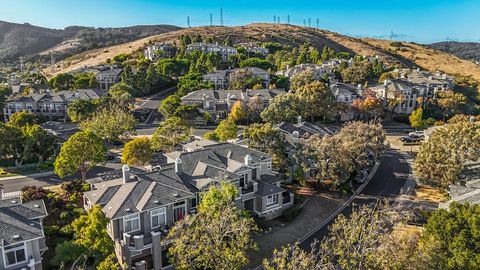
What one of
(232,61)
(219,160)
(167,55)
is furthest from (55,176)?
(167,55)

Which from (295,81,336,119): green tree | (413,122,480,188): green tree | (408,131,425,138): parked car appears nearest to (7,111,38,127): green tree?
(295,81,336,119): green tree

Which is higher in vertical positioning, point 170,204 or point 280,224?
point 170,204

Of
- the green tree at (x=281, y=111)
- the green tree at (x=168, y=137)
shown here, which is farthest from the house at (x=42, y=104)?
the green tree at (x=281, y=111)

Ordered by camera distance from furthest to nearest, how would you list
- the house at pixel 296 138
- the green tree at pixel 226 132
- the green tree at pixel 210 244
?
the green tree at pixel 226 132, the house at pixel 296 138, the green tree at pixel 210 244

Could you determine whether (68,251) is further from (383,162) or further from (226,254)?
(383,162)

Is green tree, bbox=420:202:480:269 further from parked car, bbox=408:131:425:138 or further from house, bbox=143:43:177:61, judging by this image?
house, bbox=143:43:177:61

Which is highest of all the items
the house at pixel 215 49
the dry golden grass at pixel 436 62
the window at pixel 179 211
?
the house at pixel 215 49

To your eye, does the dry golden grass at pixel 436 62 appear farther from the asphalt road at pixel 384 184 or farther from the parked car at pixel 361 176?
the parked car at pixel 361 176

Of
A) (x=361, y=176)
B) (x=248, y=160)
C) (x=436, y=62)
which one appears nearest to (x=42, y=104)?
(x=248, y=160)
